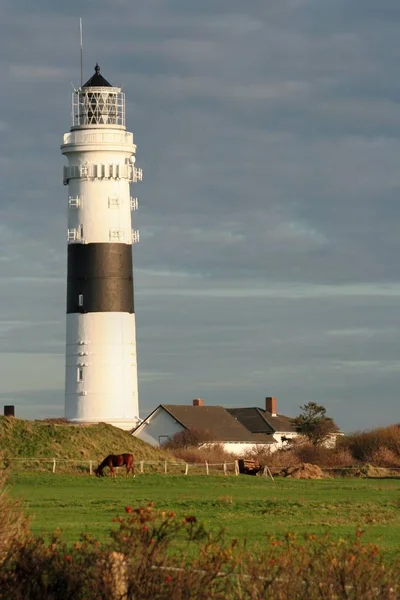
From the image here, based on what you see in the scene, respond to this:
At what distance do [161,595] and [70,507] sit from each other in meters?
20.6

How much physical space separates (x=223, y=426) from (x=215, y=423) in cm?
61

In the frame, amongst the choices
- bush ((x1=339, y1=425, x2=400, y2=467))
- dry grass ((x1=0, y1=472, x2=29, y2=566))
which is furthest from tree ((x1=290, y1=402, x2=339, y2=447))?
dry grass ((x1=0, y1=472, x2=29, y2=566))

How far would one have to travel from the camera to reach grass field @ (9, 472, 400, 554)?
2850cm

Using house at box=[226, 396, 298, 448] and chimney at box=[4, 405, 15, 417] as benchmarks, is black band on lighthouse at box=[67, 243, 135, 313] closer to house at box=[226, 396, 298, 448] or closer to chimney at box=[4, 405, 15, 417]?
chimney at box=[4, 405, 15, 417]

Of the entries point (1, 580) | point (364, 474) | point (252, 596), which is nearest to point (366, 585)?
point (252, 596)

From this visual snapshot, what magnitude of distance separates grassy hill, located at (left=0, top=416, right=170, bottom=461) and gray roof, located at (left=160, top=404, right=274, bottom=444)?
799 inches

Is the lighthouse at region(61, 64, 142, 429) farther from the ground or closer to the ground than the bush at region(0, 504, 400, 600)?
farther from the ground

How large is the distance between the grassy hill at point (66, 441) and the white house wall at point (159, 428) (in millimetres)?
18355

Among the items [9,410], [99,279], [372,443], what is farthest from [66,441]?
[372,443]

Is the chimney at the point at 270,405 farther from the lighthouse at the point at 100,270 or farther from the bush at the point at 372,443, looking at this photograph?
the lighthouse at the point at 100,270

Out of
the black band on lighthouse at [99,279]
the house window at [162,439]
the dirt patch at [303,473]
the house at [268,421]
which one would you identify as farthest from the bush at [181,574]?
the house at [268,421]

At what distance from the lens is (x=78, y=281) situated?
68250 millimetres

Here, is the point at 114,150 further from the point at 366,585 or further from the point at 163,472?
the point at 366,585

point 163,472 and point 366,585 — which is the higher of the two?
point 163,472
